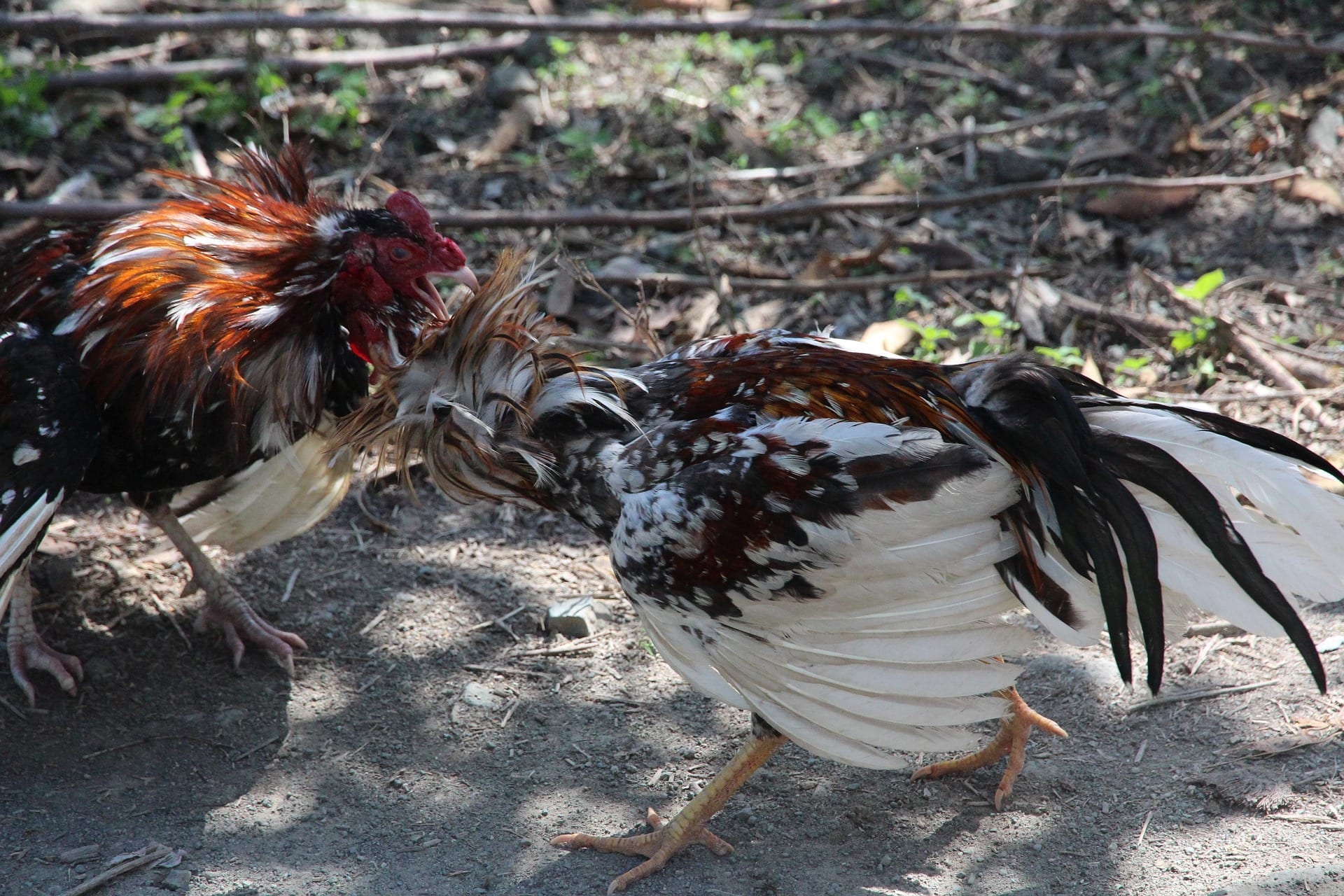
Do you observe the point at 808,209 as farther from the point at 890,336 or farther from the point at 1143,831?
the point at 1143,831

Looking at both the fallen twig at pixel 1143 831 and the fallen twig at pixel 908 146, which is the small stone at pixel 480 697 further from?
the fallen twig at pixel 908 146

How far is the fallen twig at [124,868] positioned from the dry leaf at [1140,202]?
5.73 meters

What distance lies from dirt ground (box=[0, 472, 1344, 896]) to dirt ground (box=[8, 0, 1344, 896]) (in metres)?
0.01

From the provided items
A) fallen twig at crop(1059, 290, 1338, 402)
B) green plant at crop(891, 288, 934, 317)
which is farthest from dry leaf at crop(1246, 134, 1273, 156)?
green plant at crop(891, 288, 934, 317)

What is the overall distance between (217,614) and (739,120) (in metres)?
4.61

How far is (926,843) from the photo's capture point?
3.41 m

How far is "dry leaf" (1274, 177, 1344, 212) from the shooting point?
250 inches

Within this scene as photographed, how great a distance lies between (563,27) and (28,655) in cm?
449

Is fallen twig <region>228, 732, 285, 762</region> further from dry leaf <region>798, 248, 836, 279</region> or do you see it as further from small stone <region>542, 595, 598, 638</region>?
dry leaf <region>798, 248, 836, 279</region>

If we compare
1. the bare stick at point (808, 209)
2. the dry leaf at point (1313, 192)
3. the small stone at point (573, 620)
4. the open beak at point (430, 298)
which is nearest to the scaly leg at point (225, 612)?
the small stone at point (573, 620)

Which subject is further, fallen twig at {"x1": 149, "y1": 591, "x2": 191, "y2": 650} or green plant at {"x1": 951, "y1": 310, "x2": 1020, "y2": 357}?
green plant at {"x1": 951, "y1": 310, "x2": 1020, "y2": 357}

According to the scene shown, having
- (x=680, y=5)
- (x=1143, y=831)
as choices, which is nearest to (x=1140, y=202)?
(x=680, y=5)

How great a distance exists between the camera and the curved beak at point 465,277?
3.53m

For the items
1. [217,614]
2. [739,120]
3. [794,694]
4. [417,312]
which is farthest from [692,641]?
[739,120]
